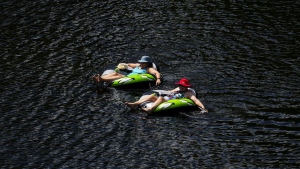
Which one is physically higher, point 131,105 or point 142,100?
point 142,100

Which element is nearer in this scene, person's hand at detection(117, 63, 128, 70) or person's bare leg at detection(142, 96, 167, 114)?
person's bare leg at detection(142, 96, 167, 114)

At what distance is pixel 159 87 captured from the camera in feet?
88.3

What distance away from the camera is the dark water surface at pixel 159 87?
68.0 feet

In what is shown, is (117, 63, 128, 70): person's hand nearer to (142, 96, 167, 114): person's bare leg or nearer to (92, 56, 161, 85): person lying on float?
(92, 56, 161, 85): person lying on float

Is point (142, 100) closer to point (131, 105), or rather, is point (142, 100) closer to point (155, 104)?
point (131, 105)

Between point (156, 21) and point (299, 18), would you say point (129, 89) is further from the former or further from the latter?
point (299, 18)

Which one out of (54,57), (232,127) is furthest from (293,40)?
(54,57)

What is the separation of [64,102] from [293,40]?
13402mm

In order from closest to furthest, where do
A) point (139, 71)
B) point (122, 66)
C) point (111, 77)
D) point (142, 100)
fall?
point (142, 100) < point (111, 77) < point (139, 71) < point (122, 66)


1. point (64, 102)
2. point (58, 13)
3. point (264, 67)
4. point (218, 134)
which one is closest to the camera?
point (218, 134)

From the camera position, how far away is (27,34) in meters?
34.6

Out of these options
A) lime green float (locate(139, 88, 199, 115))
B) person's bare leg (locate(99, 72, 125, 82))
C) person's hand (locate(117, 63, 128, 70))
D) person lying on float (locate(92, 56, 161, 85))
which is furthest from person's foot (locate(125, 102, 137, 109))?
person's hand (locate(117, 63, 128, 70))

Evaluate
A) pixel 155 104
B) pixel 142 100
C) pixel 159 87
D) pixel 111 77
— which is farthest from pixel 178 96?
pixel 111 77

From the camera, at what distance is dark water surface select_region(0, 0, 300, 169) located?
816 inches
